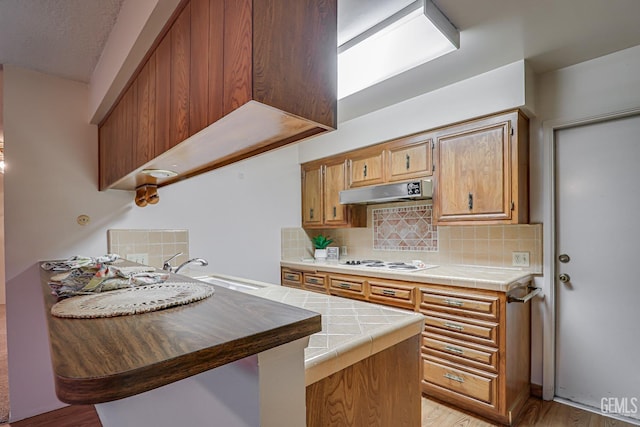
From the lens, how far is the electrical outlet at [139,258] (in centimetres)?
243

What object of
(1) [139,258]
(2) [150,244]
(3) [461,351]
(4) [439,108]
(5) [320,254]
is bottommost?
(3) [461,351]

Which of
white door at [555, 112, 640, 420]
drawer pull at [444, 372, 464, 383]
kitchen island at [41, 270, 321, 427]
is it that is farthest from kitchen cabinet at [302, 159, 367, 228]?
kitchen island at [41, 270, 321, 427]

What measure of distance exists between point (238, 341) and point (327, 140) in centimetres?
299

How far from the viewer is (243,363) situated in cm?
66

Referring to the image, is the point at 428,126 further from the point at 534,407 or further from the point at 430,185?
the point at 534,407

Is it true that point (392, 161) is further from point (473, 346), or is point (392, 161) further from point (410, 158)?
point (473, 346)

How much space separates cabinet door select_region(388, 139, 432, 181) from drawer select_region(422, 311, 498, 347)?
112 cm

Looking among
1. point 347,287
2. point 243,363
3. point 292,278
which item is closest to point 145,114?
point 243,363

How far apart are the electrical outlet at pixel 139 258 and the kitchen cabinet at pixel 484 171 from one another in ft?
7.57

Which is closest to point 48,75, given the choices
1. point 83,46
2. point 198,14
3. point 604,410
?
point 83,46

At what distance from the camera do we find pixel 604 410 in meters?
2.09

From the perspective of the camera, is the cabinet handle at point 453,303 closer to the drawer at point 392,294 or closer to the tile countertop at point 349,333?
the drawer at point 392,294

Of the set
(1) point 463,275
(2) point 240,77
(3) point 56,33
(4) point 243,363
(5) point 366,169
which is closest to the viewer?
(4) point 243,363

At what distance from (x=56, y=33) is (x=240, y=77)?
1631mm
